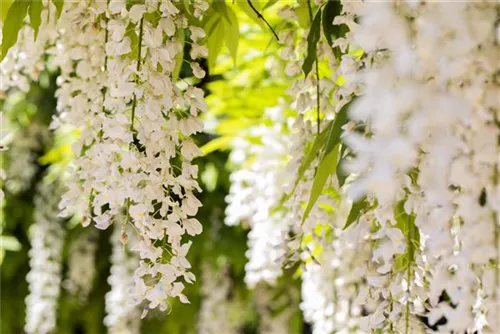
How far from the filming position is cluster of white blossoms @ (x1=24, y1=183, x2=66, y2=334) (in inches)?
135

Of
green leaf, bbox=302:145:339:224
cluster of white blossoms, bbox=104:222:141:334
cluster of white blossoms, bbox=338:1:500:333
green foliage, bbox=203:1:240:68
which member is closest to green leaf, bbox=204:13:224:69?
green foliage, bbox=203:1:240:68

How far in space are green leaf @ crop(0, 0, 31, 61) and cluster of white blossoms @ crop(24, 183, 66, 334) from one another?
230 centimetres

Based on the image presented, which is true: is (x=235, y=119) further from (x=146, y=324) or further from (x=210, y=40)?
(x=146, y=324)

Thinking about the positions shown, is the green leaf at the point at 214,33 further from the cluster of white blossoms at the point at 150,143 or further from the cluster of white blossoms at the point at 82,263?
the cluster of white blossoms at the point at 82,263

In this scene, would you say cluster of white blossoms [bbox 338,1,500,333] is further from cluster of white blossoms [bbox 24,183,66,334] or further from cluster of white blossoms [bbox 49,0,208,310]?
cluster of white blossoms [bbox 24,183,66,334]

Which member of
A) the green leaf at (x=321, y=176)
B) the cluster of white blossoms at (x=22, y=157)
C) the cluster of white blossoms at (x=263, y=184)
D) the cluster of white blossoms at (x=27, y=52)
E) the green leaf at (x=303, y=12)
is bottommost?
the cluster of white blossoms at (x=22, y=157)

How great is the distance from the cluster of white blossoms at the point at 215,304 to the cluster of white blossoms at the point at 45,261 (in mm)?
585

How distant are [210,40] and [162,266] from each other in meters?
0.47

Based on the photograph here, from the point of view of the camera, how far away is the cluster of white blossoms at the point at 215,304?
353cm

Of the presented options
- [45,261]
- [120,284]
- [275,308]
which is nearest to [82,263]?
[45,261]

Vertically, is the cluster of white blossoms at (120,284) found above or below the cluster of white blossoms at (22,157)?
below

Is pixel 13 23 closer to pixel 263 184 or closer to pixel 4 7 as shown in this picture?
pixel 4 7

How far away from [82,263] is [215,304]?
624 millimetres

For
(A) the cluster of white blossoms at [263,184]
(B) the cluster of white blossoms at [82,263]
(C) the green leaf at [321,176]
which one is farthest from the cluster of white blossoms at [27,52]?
(B) the cluster of white blossoms at [82,263]
